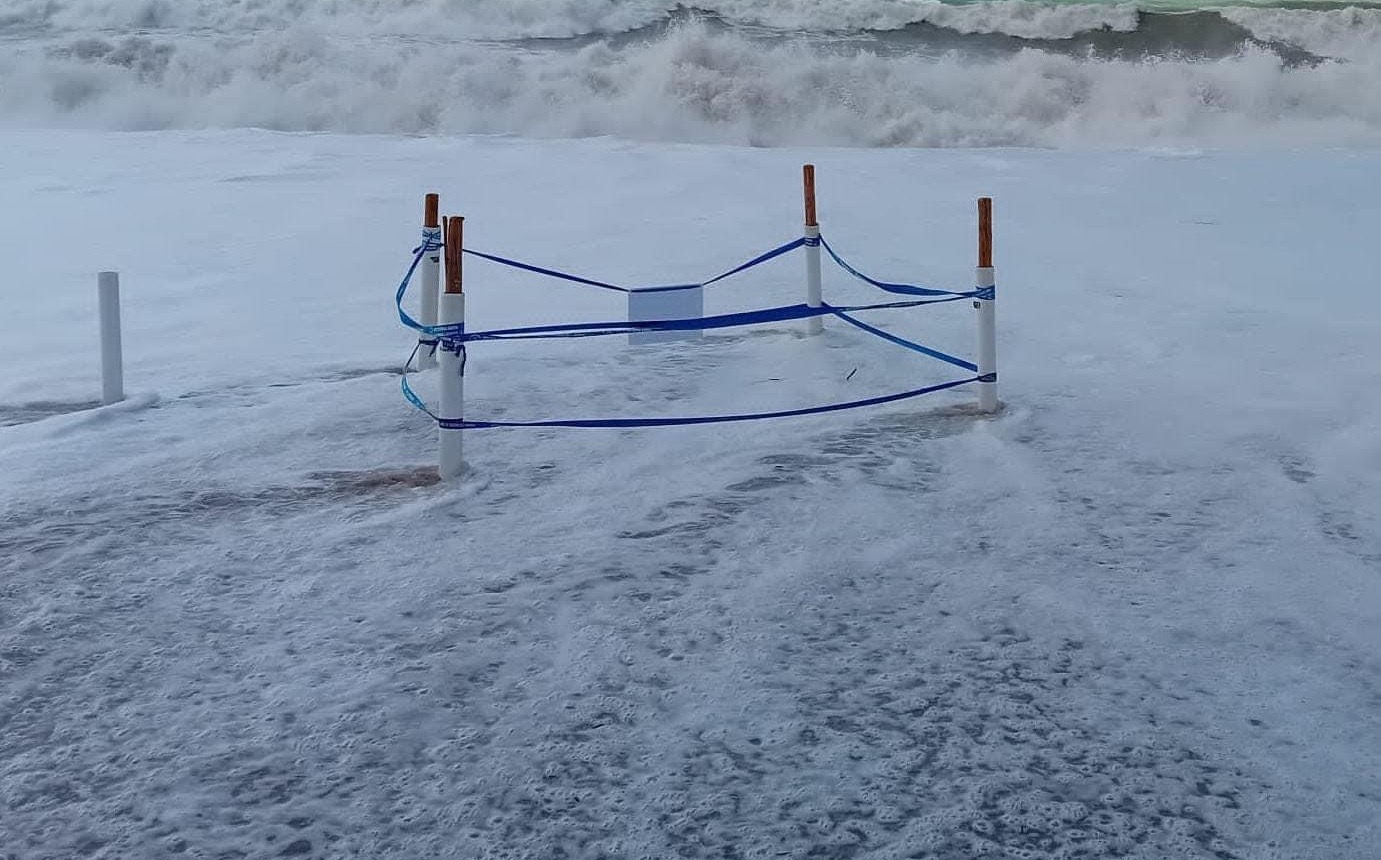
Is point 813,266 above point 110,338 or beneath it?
above

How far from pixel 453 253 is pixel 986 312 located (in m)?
2.74

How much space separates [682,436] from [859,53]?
21.0m

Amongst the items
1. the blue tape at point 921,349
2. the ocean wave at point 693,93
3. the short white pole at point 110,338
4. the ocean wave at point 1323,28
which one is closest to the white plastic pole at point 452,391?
the short white pole at point 110,338

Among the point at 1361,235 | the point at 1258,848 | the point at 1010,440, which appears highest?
the point at 1361,235

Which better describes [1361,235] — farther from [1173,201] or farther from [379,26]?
[379,26]

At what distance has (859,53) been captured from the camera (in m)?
26.8

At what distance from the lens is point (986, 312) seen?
23.6 ft

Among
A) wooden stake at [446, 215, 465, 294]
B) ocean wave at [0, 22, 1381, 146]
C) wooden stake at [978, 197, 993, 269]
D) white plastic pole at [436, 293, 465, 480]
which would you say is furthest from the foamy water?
wooden stake at [446, 215, 465, 294]

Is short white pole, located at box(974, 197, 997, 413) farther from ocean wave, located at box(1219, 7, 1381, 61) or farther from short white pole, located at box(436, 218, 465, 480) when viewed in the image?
ocean wave, located at box(1219, 7, 1381, 61)

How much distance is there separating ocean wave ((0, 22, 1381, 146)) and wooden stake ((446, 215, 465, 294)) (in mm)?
18172

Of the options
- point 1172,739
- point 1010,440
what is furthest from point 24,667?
point 1010,440

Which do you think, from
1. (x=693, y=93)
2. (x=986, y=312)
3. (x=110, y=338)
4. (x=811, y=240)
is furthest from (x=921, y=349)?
(x=693, y=93)

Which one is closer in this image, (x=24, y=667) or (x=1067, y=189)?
(x=24, y=667)

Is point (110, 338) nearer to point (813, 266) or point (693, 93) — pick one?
point (813, 266)
